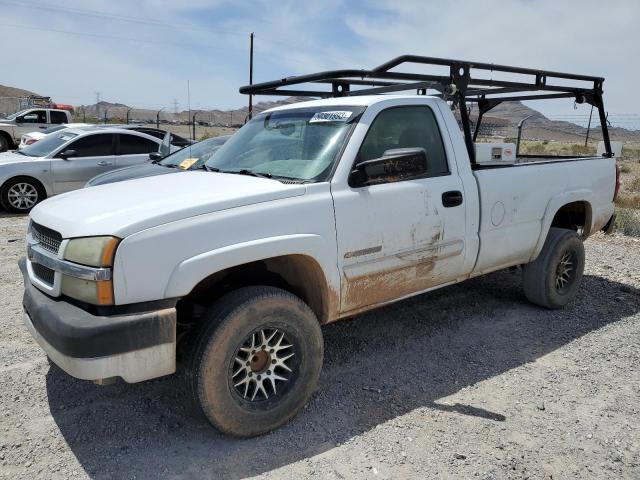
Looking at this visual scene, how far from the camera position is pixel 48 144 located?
1073 centimetres

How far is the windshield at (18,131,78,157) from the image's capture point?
1045cm

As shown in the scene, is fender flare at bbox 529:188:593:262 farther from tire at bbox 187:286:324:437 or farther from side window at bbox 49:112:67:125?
side window at bbox 49:112:67:125

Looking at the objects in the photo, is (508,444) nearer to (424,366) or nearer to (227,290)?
(424,366)

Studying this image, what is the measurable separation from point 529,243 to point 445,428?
219 cm

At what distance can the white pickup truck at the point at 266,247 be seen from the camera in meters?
2.64

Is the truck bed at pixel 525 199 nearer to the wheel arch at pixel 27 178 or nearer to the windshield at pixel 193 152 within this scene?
the windshield at pixel 193 152

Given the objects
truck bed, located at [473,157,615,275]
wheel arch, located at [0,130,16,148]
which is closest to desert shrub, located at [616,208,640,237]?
truck bed, located at [473,157,615,275]

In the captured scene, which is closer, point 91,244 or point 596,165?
point 91,244

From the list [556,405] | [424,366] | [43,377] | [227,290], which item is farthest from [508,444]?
[43,377]

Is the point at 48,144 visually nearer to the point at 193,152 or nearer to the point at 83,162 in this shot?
the point at 83,162

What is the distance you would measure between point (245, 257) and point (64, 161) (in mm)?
8727

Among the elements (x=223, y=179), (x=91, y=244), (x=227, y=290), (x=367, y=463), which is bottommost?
(x=367, y=463)

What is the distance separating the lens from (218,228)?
2.83 m

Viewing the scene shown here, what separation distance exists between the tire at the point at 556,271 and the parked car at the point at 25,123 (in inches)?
740
